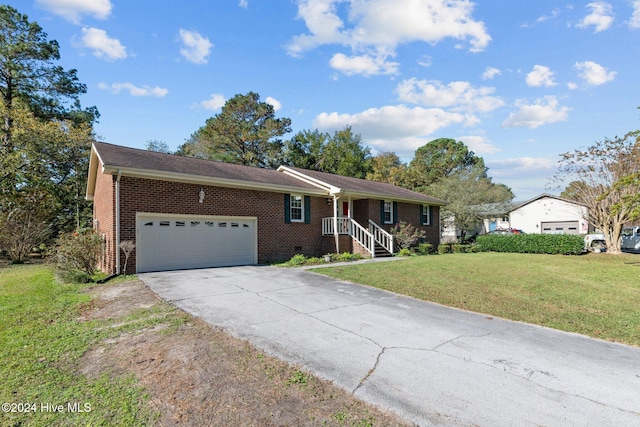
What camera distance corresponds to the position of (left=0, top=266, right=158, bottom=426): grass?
283 centimetres

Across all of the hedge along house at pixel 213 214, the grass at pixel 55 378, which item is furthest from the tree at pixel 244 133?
the grass at pixel 55 378

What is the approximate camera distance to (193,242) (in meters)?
11.8

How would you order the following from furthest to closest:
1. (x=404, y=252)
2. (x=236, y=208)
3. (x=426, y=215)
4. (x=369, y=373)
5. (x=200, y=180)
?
(x=426, y=215) → (x=404, y=252) → (x=236, y=208) → (x=200, y=180) → (x=369, y=373)

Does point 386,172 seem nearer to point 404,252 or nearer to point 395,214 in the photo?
point 395,214

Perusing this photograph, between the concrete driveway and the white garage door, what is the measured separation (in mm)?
4029

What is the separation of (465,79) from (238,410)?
1524 centimetres

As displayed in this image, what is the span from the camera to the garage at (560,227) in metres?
29.2

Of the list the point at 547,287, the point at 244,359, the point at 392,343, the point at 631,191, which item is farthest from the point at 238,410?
the point at 631,191

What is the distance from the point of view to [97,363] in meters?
3.94

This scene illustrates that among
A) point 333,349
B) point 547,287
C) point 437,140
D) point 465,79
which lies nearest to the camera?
point 333,349

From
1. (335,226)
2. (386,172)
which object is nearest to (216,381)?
(335,226)

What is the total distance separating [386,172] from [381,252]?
24929 millimetres

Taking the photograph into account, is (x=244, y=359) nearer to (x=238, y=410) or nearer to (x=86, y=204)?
(x=238, y=410)

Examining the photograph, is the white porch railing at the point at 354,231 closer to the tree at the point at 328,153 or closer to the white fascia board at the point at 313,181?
the white fascia board at the point at 313,181
